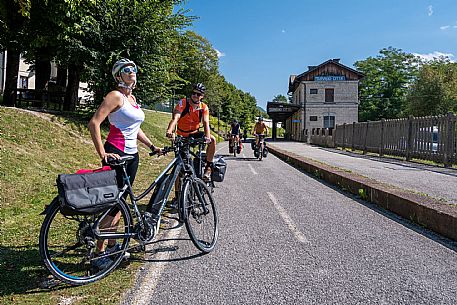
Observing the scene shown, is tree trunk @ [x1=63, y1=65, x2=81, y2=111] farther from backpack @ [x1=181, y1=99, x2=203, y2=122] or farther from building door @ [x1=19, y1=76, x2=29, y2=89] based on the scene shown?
building door @ [x1=19, y1=76, x2=29, y2=89]

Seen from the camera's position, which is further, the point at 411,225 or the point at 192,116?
the point at 192,116

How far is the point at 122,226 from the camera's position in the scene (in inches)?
143

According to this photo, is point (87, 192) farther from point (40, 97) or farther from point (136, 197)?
point (40, 97)

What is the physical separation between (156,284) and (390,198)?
14.9 ft

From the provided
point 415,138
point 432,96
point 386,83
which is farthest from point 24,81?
point 386,83

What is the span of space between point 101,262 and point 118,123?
4.34 ft

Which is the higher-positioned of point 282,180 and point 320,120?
point 320,120

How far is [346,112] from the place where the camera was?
51.7m

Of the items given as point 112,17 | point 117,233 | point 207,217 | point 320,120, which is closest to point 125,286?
point 117,233

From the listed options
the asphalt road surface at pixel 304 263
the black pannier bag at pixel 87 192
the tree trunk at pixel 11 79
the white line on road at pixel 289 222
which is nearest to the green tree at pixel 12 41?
the tree trunk at pixel 11 79

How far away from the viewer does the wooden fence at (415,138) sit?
40.9ft

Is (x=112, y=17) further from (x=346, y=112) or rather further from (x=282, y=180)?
(x=346, y=112)

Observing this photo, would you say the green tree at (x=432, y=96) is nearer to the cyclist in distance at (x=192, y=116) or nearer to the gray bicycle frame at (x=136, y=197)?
the cyclist in distance at (x=192, y=116)

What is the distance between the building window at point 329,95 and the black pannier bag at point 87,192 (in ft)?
167
